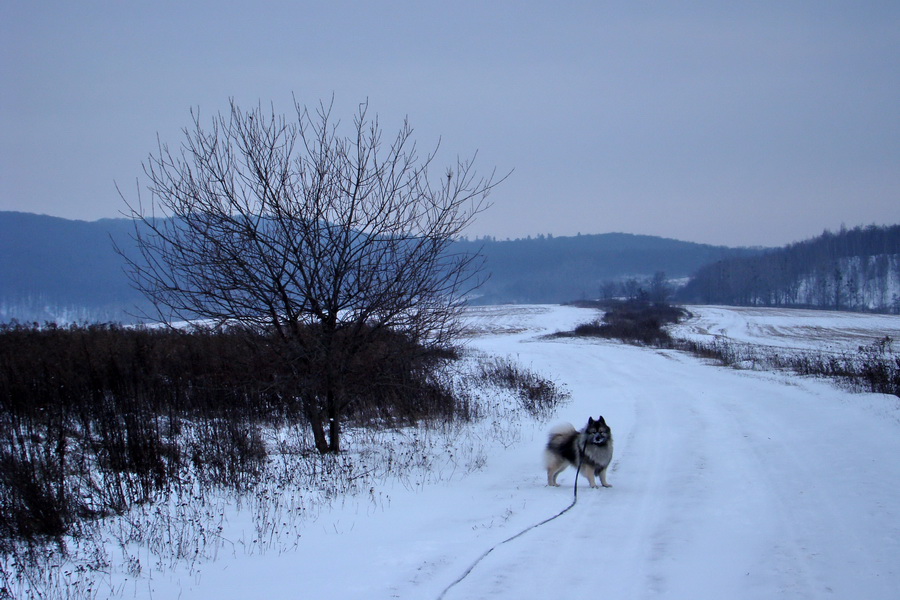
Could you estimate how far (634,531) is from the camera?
5.82 m

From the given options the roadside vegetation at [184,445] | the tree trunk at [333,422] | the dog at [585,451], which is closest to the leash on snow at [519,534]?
the dog at [585,451]

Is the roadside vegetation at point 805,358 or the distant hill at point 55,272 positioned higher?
the distant hill at point 55,272

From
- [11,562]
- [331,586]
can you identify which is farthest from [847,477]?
[11,562]

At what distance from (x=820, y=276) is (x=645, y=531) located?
164661mm

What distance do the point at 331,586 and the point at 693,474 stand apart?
5621 mm

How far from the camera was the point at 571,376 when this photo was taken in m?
24.2

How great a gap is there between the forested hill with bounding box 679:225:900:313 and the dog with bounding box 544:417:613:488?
12751cm

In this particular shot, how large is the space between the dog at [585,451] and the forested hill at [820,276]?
128 meters

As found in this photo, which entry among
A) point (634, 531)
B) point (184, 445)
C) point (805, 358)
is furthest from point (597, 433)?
point (805, 358)

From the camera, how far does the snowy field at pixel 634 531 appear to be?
4582mm

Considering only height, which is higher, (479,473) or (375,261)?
(375,261)

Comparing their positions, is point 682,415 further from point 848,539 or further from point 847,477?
point 848,539

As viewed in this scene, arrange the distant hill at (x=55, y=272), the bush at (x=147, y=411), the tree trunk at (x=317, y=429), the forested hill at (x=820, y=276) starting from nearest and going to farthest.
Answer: the bush at (x=147, y=411), the tree trunk at (x=317, y=429), the distant hill at (x=55, y=272), the forested hill at (x=820, y=276)

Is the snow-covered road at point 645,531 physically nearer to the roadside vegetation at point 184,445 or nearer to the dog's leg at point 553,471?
the dog's leg at point 553,471
